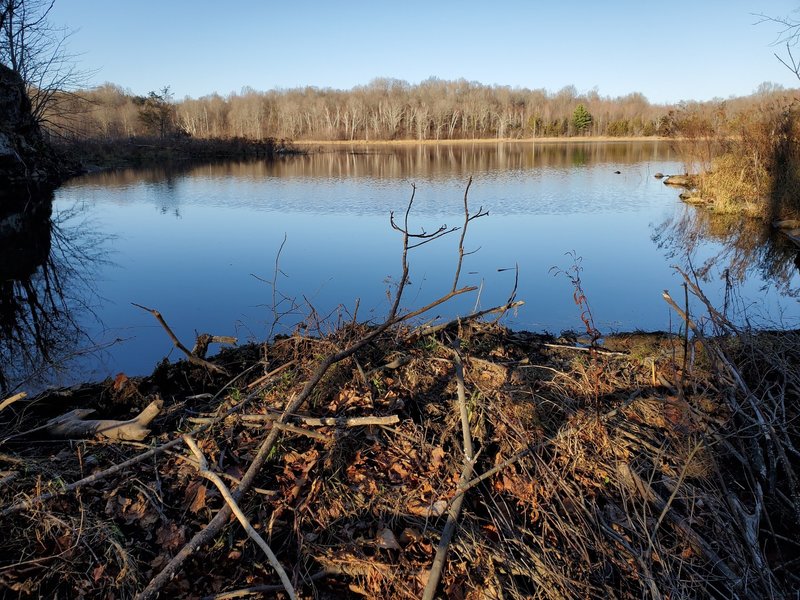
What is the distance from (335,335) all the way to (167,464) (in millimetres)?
1769

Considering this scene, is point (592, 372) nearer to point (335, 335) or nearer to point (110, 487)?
point (335, 335)

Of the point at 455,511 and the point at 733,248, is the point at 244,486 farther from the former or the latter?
the point at 733,248

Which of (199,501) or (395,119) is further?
(395,119)

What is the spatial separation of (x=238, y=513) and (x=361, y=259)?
30.2 ft

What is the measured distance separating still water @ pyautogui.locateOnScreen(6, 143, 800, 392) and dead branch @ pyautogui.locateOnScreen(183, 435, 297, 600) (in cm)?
225

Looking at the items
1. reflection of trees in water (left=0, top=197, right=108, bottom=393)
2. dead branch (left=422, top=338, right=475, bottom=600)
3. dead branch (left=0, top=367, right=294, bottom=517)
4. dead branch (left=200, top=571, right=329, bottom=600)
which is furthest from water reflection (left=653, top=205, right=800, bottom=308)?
reflection of trees in water (left=0, top=197, right=108, bottom=393)

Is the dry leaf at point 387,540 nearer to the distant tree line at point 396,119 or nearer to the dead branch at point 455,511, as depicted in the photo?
the dead branch at point 455,511

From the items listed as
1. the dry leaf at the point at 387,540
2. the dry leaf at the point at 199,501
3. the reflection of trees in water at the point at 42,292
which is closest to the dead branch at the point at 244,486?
the dry leaf at the point at 199,501

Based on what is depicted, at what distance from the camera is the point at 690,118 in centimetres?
2053

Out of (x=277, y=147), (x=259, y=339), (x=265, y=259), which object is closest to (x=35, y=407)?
(x=259, y=339)

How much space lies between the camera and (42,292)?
32.3 ft

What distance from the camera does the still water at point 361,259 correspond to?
8.18m

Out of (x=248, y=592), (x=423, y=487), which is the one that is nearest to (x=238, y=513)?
(x=248, y=592)

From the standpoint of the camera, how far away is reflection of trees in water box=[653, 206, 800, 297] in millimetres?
11219
